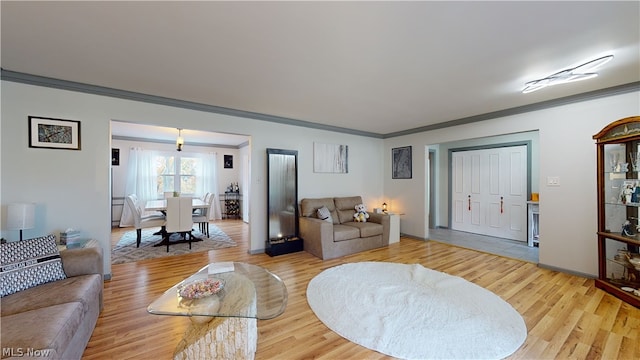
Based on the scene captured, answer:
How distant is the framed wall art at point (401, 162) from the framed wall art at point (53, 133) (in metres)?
5.57

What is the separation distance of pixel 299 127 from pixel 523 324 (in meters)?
4.15

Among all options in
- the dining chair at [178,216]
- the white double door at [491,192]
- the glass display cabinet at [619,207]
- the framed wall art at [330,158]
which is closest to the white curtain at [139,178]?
the dining chair at [178,216]

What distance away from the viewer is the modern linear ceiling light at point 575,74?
2.30 meters

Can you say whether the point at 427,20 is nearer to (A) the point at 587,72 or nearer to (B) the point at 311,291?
(A) the point at 587,72

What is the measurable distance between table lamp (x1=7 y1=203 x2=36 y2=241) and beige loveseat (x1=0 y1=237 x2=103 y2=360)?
2.94 ft

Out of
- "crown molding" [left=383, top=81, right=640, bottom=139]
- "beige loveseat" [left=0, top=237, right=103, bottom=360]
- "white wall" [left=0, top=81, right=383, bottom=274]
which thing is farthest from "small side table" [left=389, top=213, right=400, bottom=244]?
"beige loveseat" [left=0, top=237, right=103, bottom=360]

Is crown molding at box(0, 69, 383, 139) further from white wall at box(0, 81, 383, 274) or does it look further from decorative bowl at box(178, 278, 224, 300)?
decorative bowl at box(178, 278, 224, 300)

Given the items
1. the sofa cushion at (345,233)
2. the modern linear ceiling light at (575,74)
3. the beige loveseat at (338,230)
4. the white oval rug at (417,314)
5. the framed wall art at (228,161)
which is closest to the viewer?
the white oval rug at (417,314)

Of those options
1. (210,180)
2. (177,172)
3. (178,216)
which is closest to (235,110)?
(178,216)

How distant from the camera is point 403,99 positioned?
350 cm

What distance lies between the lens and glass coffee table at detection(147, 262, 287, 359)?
162 centimetres

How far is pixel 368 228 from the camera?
177 inches

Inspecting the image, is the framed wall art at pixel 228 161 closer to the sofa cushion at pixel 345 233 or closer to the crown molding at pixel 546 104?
the sofa cushion at pixel 345 233

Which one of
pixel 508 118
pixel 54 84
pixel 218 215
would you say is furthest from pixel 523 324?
pixel 218 215
